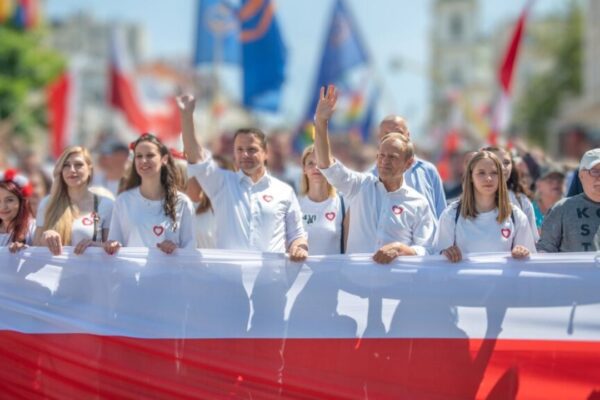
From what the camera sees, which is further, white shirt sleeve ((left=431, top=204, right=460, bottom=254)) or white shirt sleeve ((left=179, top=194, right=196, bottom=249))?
white shirt sleeve ((left=179, top=194, right=196, bottom=249))

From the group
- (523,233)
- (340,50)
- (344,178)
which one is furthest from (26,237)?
(340,50)

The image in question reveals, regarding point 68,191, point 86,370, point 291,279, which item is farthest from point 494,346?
point 68,191

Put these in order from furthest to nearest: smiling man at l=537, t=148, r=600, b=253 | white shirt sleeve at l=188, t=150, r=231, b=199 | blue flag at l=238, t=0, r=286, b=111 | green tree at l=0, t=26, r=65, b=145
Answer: green tree at l=0, t=26, r=65, b=145, blue flag at l=238, t=0, r=286, b=111, white shirt sleeve at l=188, t=150, r=231, b=199, smiling man at l=537, t=148, r=600, b=253

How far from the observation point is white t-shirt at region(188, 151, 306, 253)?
598 centimetres

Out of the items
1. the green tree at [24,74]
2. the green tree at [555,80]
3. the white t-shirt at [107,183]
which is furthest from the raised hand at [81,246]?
the green tree at [555,80]

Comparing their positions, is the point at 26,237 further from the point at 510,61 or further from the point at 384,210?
the point at 510,61

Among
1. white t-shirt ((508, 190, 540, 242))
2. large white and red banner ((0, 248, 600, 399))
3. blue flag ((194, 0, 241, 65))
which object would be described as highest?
blue flag ((194, 0, 241, 65))

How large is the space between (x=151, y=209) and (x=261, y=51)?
536 centimetres

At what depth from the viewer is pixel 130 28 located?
13775 cm

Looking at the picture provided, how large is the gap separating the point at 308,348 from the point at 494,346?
0.97 metres

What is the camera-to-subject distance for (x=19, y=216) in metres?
6.25

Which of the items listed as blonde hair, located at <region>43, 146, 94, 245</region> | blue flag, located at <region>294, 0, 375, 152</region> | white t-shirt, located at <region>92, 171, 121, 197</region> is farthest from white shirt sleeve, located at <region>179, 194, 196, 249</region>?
blue flag, located at <region>294, 0, 375, 152</region>

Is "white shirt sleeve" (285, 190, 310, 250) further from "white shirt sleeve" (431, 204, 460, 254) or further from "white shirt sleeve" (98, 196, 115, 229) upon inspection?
"white shirt sleeve" (98, 196, 115, 229)

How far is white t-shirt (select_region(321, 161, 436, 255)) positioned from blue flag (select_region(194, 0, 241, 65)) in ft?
21.9
